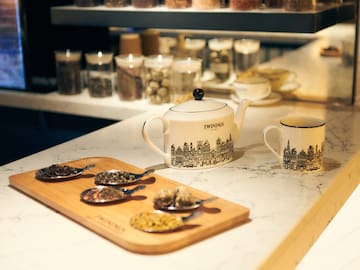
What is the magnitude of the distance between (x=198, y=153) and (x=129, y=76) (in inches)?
35.1

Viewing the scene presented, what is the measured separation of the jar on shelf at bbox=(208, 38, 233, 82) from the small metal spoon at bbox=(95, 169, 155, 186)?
1160mm

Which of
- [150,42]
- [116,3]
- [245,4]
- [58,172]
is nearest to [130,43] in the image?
[150,42]

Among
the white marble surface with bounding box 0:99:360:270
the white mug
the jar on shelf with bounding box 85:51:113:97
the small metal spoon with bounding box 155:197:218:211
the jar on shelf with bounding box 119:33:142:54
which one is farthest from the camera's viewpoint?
the jar on shelf with bounding box 119:33:142:54

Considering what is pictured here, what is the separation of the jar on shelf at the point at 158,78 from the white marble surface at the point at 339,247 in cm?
87

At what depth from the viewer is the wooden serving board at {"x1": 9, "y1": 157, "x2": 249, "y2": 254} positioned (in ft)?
3.58

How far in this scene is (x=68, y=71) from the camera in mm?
2480

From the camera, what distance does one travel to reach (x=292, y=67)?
8.00 feet

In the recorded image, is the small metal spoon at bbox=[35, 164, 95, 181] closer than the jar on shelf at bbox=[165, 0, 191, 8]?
Yes

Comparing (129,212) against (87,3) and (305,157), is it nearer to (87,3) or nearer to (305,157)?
(305,157)

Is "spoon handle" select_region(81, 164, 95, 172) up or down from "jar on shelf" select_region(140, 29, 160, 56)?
down

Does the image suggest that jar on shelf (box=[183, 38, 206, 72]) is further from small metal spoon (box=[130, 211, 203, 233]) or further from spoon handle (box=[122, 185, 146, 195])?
small metal spoon (box=[130, 211, 203, 233])

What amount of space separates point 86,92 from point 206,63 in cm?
58

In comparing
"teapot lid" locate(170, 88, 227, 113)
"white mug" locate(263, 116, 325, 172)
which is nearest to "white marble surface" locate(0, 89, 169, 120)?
"teapot lid" locate(170, 88, 227, 113)

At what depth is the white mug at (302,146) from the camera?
1481mm
